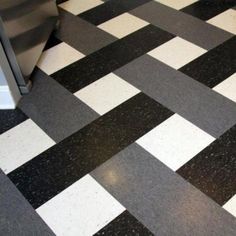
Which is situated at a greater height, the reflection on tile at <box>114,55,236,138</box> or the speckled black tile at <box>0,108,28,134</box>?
the speckled black tile at <box>0,108,28,134</box>

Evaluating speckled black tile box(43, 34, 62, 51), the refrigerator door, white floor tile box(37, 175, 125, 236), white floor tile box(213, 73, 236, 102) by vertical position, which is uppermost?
the refrigerator door

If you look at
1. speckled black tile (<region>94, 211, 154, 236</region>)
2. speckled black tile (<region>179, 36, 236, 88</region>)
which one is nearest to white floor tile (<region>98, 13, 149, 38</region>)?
speckled black tile (<region>179, 36, 236, 88</region>)

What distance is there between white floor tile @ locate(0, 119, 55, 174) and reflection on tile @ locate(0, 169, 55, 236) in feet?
0.40

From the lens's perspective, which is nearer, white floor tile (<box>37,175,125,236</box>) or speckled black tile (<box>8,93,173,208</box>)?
white floor tile (<box>37,175,125,236</box>)

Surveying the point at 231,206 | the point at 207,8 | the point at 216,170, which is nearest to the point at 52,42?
the point at 207,8

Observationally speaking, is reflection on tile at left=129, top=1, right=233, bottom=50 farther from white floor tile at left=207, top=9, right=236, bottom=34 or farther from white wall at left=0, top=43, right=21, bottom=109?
white wall at left=0, top=43, right=21, bottom=109

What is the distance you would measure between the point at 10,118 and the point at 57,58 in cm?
51

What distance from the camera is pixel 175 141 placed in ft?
4.90

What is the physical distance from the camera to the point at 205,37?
6.72 feet

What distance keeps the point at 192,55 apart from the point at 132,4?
28.2 inches

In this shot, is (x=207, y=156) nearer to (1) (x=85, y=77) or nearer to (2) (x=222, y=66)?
(2) (x=222, y=66)

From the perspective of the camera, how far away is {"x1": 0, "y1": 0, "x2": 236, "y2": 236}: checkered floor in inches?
50.3

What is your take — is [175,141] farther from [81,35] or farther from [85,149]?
[81,35]

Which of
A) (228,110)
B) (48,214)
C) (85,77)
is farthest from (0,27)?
(228,110)
